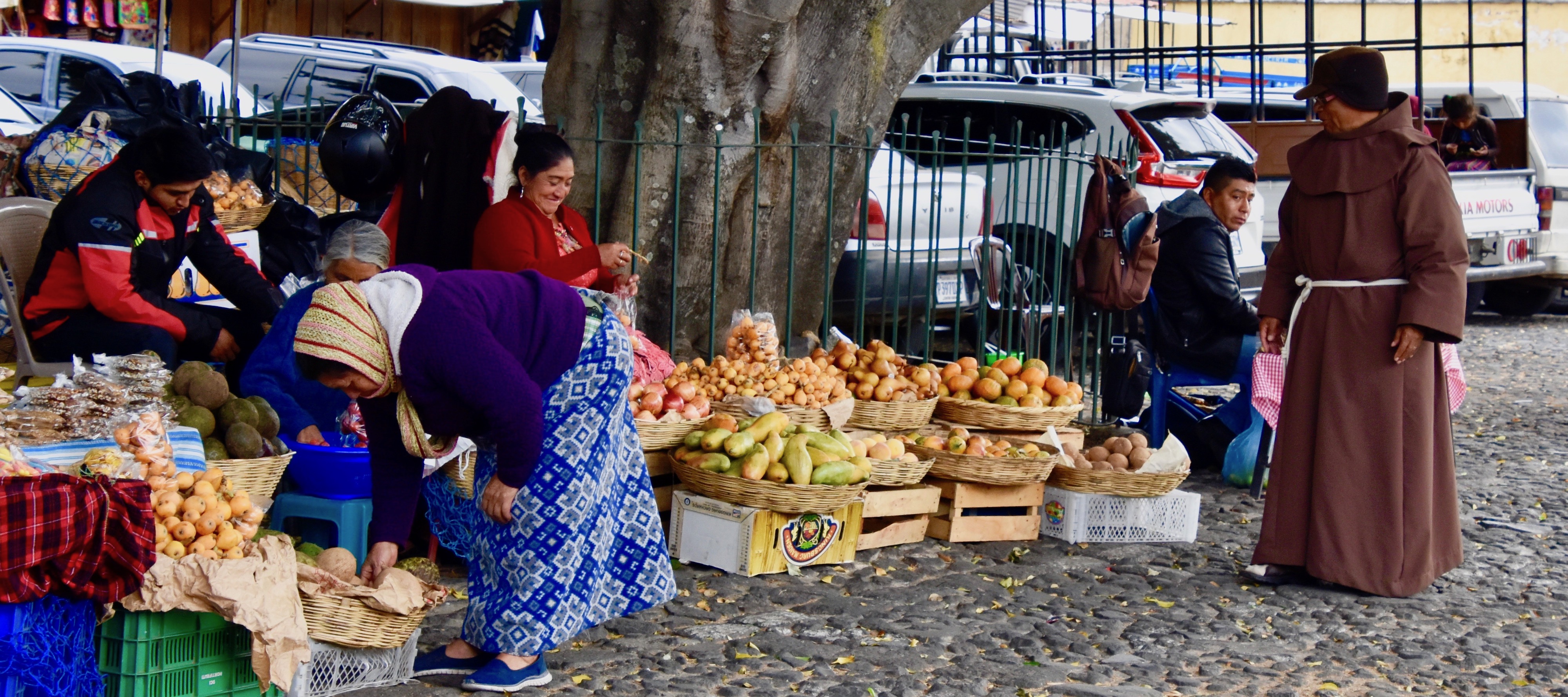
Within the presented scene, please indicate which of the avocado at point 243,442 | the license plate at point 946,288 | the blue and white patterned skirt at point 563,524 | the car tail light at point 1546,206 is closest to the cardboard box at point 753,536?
the blue and white patterned skirt at point 563,524

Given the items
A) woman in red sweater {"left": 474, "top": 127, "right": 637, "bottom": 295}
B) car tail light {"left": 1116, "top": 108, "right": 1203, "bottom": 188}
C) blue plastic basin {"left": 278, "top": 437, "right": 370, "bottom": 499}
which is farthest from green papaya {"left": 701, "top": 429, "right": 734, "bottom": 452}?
car tail light {"left": 1116, "top": 108, "right": 1203, "bottom": 188}

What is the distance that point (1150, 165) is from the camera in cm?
927

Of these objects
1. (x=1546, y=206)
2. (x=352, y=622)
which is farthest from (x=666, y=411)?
(x=1546, y=206)

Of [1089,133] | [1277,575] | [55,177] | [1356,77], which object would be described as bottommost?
[1277,575]

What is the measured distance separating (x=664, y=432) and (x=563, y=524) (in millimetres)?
1650

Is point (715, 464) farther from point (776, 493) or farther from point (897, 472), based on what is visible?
point (897, 472)

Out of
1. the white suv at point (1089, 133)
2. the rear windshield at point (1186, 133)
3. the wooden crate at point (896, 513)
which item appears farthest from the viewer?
the rear windshield at point (1186, 133)

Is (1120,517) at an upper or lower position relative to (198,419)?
lower

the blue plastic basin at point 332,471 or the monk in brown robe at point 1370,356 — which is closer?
the blue plastic basin at point 332,471

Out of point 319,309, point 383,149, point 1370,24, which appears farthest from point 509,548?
point 1370,24

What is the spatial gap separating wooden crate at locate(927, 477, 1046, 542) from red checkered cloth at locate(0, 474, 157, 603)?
3.23 m

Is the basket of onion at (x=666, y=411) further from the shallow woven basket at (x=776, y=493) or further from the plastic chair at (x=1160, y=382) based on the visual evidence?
the plastic chair at (x=1160, y=382)

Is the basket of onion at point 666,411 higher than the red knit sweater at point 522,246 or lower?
lower

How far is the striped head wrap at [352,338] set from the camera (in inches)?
123
